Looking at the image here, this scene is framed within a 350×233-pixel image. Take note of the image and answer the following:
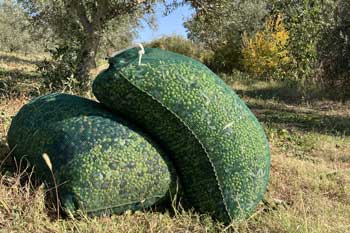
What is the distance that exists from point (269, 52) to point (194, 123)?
17.3 m

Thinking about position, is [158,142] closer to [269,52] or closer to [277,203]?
[277,203]

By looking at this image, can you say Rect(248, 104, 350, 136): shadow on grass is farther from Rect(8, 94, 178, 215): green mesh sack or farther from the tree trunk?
Rect(8, 94, 178, 215): green mesh sack

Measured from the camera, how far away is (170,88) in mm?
3598

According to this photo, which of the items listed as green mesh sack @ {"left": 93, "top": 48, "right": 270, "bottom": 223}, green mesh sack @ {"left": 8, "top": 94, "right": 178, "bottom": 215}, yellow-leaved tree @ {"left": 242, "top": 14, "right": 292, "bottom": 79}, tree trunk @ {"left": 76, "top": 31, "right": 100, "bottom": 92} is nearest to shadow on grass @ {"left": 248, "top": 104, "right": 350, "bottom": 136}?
tree trunk @ {"left": 76, "top": 31, "right": 100, "bottom": 92}

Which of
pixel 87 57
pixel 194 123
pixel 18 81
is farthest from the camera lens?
pixel 18 81

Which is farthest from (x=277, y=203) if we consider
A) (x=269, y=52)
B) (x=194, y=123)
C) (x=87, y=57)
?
(x=269, y=52)

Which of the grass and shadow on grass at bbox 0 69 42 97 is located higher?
shadow on grass at bbox 0 69 42 97

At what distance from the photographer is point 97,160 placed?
11.4ft

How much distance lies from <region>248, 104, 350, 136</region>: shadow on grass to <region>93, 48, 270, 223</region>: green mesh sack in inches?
233

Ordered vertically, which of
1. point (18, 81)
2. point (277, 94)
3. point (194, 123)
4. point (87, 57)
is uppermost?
point (87, 57)

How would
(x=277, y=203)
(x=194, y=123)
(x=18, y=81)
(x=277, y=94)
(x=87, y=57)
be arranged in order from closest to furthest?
(x=194, y=123) < (x=277, y=203) < (x=87, y=57) < (x=18, y=81) < (x=277, y=94)

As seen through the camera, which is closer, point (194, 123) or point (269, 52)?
point (194, 123)

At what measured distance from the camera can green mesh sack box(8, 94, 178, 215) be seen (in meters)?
3.42

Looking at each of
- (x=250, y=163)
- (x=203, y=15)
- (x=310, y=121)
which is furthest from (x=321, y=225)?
(x=203, y=15)
